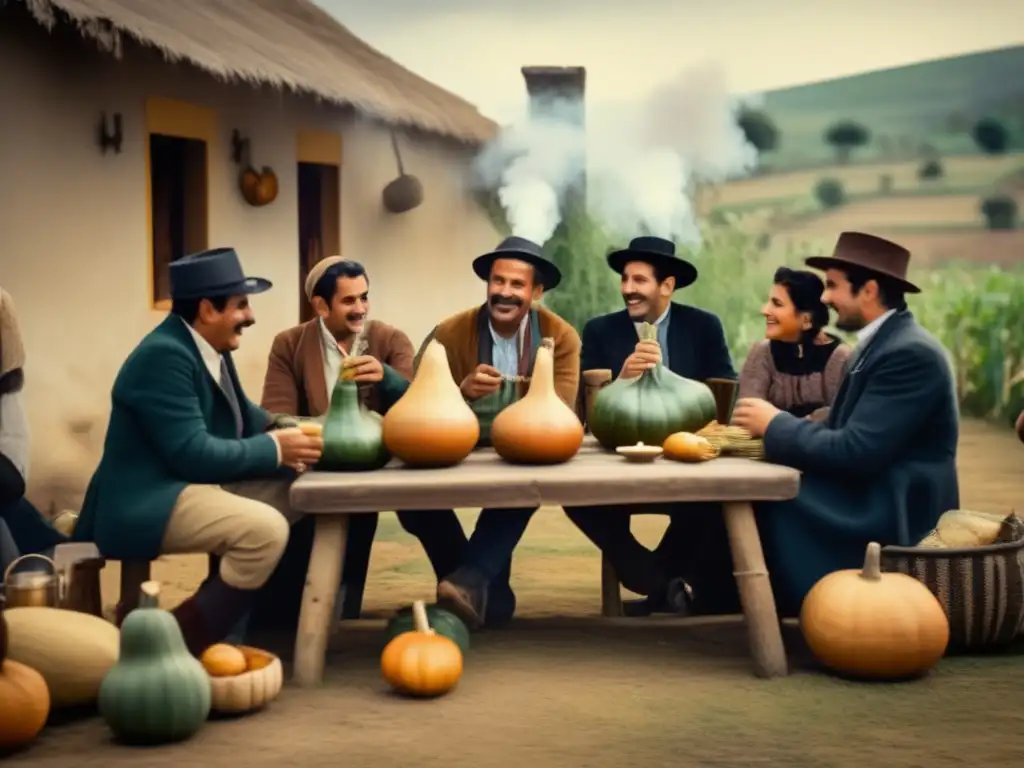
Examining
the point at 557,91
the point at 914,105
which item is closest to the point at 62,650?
the point at 557,91

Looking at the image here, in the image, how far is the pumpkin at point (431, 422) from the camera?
556cm

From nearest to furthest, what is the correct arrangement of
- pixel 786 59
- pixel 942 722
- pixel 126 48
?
pixel 942 722 → pixel 126 48 → pixel 786 59

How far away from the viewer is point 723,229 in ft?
59.8

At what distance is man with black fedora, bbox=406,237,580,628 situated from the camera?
607 cm

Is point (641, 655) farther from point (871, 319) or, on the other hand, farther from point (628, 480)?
point (871, 319)

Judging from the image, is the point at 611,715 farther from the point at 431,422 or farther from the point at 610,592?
the point at 610,592

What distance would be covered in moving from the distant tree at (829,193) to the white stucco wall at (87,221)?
33.7 ft

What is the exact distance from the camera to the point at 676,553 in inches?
260

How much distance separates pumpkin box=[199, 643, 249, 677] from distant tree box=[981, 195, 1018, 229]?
13.0m

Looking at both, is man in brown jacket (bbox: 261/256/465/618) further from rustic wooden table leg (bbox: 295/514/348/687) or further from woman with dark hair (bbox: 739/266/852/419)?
woman with dark hair (bbox: 739/266/852/419)

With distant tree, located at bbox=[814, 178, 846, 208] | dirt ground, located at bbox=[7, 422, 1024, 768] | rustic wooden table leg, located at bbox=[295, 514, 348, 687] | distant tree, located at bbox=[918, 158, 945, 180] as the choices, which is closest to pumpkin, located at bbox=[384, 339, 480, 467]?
rustic wooden table leg, located at bbox=[295, 514, 348, 687]

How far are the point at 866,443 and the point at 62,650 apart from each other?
Answer: 2.77 m

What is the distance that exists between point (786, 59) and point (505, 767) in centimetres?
1039

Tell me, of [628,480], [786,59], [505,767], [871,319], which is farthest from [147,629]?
[786,59]
